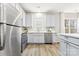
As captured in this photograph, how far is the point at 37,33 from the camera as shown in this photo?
2654 millimetres

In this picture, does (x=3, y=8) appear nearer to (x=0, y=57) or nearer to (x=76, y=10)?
(x=0, y=57)

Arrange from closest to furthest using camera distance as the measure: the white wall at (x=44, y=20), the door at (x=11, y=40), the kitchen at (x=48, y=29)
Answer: the door at (x=11, y=40), the kitchen at (x=48, y=29), the white wall at (x=44, y=20)

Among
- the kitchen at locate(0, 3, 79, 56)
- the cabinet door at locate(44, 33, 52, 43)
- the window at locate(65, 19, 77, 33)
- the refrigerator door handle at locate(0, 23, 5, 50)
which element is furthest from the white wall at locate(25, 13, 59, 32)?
the refrigerator door handle at locate(0, 23, 5, 50)

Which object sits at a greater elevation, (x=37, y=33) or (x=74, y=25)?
(x=74, y=25)

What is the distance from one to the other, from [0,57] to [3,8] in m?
0.46

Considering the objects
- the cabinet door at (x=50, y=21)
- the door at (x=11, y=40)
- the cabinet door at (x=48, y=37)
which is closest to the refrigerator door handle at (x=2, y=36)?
the door at (x=11, y=40)

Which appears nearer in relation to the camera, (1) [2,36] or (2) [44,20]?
(1) [2,36]

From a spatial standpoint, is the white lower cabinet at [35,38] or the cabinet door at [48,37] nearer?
the white lower cabinet at [35,38]

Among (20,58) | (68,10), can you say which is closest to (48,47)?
(68,10)

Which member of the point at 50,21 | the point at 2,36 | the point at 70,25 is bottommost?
the point at 2,36

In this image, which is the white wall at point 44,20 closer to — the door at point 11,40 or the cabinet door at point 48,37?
the cabinet door at point 48,37

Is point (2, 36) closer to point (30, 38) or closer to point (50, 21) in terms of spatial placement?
point (30, 38)

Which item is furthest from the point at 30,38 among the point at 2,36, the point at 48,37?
the point at 2,36

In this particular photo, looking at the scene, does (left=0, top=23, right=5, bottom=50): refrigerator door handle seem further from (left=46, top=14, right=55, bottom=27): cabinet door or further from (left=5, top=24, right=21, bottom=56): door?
(left=46, top=14, right=55, bottom=27): cabinet door
